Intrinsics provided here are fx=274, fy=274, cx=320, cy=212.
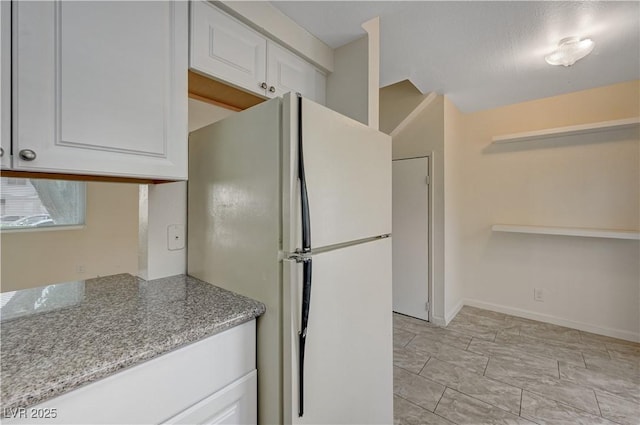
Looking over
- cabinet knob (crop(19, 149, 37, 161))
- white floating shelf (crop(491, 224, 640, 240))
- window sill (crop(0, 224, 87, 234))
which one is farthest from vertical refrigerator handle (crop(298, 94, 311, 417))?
window sill (crop(0, 224, 87, 234))

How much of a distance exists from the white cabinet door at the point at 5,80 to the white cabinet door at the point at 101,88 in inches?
0.6

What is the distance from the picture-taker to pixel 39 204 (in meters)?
3.14

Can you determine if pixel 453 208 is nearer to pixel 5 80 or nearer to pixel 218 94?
pixel 218 94

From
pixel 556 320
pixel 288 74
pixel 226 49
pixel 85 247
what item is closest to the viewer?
pixel 226 49

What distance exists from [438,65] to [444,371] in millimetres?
2401

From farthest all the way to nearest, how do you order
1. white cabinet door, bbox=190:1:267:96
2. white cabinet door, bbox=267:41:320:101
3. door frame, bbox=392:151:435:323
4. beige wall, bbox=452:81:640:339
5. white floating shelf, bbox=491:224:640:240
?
door frame, bbox=392:151:435:323, beige wall, bbox=452:81:640:339, white floating shelf, bbox=491:224:640:240, white cabinet door, bbox=267:41:320:101, white cabinet door, bbox=190:1:267:96

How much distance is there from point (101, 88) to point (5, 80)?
0.21 metres

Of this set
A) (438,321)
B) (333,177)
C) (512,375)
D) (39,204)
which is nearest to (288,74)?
(333,177)

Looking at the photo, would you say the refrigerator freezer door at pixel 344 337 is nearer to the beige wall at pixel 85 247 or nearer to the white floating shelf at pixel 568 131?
the white floating shelf at pixel 568 131

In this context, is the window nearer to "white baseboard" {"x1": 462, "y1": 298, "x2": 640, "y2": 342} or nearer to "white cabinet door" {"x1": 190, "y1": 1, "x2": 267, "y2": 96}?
"white cabinet door" {"x1": 190, "y1": 1, "x2": 267, "y2": 96}

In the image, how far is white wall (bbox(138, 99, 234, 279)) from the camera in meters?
1.30

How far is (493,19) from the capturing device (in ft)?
5.35

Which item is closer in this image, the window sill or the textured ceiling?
the textured ceiling

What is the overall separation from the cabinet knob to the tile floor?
81.3 inches
